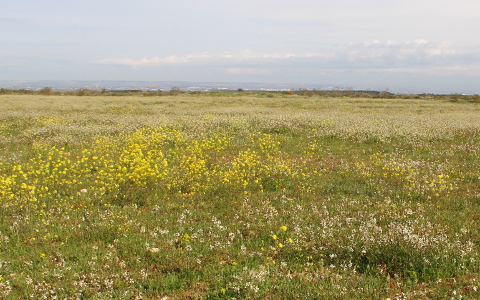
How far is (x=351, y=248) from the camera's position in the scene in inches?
235

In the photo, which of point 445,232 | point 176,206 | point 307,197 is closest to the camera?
point 445,232

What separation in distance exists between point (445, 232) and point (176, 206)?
597 centimetres

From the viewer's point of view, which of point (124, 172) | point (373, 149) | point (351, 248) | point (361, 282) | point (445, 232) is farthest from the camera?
point (373, 149)

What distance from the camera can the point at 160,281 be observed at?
5.26 m

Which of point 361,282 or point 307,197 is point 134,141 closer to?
point 307,197

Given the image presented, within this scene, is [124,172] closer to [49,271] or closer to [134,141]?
[49,271]

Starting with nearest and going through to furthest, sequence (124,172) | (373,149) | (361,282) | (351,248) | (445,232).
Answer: (361,282) → (351,248) → (445,232) → (124,172) → (373,149)

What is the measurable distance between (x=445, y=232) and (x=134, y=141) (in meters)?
13.1

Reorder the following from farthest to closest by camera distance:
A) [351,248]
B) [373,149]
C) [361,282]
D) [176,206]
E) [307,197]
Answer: [373,149] → [307,197] → [176,206] → [351,248] → [361,282]

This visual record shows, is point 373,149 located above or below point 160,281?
above

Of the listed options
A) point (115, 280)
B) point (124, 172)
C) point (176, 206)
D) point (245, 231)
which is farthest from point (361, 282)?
point (124, 172)

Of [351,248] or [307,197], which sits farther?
[307,197]

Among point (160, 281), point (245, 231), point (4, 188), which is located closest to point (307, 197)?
point (245, 231)

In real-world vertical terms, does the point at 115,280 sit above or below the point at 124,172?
below
